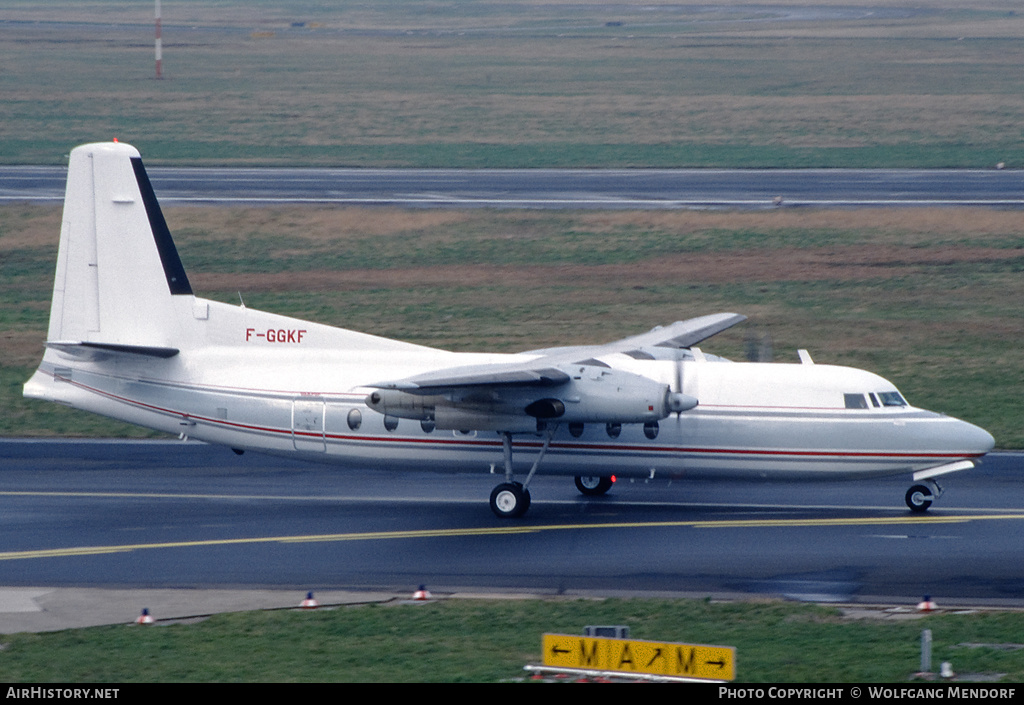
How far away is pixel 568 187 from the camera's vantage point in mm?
59750

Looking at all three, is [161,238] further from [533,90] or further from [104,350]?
[533,90]

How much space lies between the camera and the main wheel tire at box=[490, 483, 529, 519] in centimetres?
2353

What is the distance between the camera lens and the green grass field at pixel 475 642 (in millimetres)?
15453

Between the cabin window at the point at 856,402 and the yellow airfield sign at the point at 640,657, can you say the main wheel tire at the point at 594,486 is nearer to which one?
the cabin window at the point at 856,402

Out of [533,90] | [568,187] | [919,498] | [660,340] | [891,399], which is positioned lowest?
[919,498]

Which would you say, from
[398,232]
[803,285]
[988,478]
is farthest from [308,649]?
[398,232]

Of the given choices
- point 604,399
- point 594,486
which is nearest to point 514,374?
point 604,399

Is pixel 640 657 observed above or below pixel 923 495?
below

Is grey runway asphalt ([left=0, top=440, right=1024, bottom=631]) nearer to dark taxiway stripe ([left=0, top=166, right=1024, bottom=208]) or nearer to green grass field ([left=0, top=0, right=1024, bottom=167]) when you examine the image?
dark taxiway stripe ([left=0, top=166, right=1024, bottom=208])

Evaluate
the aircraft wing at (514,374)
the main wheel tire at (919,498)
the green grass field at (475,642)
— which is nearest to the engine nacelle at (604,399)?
the aircraft wing at (514,374)

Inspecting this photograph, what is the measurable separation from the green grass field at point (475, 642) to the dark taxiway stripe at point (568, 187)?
37857 mm

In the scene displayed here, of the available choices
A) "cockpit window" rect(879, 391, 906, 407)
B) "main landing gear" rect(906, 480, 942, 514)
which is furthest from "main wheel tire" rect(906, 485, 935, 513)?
"cockpit window" rect(879, 391, 906, 407)

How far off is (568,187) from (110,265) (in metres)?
36.6

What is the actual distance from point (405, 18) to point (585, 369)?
150875 millimetres
